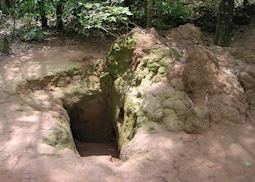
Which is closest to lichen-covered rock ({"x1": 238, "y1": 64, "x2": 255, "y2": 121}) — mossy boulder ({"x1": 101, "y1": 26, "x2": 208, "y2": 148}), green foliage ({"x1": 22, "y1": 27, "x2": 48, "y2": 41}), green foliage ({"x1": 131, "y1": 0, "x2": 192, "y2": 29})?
mossy boulder ({"x1": 101, "y1": 26, "x2": 208, "y2": 148})

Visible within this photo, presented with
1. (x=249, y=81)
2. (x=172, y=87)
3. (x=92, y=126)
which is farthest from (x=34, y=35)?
(x=249, y=81)

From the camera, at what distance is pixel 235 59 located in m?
6.65

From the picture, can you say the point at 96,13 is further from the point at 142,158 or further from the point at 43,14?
the point at 142,158

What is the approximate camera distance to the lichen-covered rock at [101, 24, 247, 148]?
5.51 m

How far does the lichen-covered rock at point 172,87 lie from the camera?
5.51m

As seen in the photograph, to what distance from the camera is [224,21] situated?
8266mm

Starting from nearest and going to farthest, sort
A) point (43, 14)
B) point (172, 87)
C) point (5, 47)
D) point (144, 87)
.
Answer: point (172, 87) < point (144, 87) < point (5, 47) < point (43, 14)

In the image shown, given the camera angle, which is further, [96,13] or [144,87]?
[96,13]

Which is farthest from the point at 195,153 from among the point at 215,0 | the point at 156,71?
the point at 215,0

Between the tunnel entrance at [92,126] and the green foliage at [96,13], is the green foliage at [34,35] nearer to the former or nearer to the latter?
the green foliage at [96,13]

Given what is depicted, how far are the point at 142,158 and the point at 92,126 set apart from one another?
3.20 meters

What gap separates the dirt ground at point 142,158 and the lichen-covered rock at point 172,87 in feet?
0.86

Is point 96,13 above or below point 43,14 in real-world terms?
above

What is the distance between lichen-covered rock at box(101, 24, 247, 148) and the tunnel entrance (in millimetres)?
868
